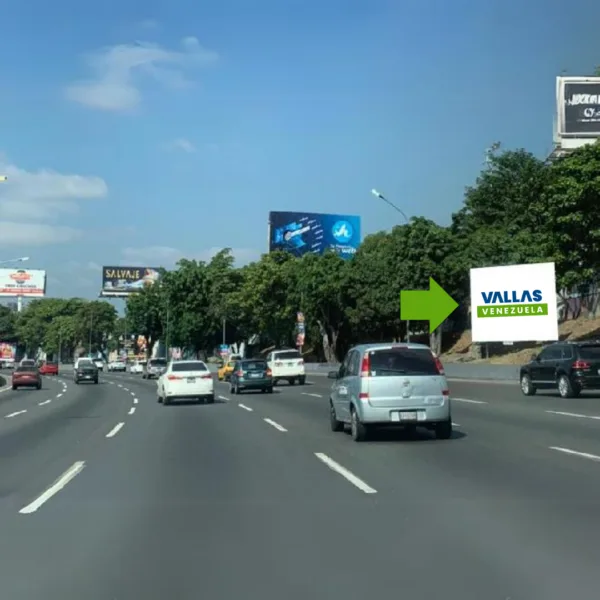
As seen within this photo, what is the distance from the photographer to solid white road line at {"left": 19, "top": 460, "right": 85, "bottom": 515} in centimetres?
1017

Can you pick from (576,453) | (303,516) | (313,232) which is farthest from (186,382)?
(313,232)

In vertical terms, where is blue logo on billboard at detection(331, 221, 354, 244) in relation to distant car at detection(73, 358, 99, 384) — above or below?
above

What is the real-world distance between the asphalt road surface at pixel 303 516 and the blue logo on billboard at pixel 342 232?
7088 cm

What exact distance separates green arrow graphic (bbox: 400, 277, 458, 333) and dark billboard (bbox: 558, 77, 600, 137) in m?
17.4

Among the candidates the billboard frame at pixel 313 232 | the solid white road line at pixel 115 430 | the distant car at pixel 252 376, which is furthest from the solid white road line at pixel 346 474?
the billboard frame at pixel 313 232

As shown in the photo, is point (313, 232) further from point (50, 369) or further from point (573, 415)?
point (573, 415)

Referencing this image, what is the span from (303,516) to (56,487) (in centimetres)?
412

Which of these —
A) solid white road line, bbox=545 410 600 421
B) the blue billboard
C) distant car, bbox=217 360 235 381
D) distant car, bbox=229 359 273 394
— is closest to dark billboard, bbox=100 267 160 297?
the blue billboard

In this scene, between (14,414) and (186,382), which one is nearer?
(14,414)

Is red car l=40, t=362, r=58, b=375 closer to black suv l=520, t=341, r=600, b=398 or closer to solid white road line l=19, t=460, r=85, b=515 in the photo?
black suv l=520, t=341, r=600, b=398

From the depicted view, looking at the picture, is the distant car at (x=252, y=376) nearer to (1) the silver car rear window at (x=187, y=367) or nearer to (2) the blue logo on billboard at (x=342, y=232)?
(1) the silver car rear window at (x=187, y=367)

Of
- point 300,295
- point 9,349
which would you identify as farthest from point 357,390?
point 9,349

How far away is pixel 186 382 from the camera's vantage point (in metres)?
31.2

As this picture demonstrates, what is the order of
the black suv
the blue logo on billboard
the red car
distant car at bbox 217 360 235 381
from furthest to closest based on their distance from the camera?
1. the red car
2. the blue logo on billboard
3. distant car at bbox 217 360 235 381
4. the black suv
